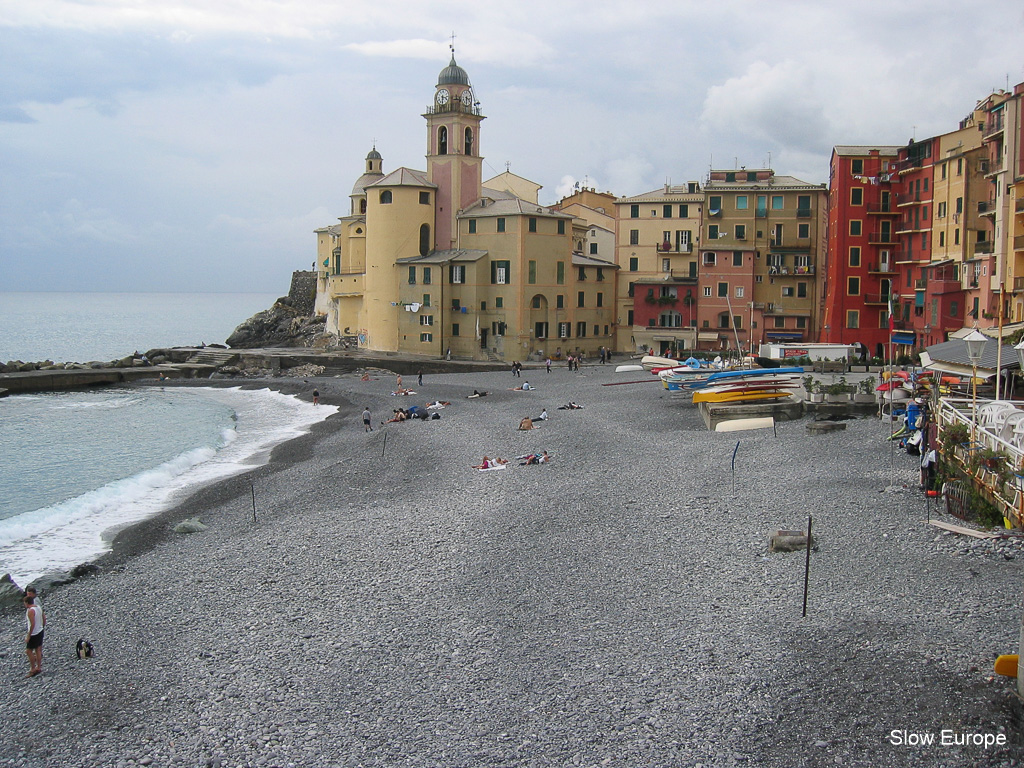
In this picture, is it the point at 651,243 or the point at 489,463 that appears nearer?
the point at 489,463

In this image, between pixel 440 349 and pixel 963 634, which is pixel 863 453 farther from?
pixel 440 349

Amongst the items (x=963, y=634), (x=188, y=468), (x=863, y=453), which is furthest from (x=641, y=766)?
(x=188, y=468)

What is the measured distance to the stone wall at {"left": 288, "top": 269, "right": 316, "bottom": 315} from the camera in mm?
85625

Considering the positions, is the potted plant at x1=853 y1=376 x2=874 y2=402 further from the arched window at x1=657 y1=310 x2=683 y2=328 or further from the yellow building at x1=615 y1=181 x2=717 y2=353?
the yellow building at x1=615 y1=181 x2=717 y2=353

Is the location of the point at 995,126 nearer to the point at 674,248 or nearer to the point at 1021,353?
the point at 1021,353

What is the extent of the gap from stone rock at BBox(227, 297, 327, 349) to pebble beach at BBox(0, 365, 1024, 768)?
5409cm

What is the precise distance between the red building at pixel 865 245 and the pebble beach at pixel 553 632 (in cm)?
2791

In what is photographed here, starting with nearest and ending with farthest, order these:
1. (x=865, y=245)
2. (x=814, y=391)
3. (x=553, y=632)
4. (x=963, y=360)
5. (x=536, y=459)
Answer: (x=553, y=632)
(x=963, y=360)
(x=536, y=459)
(x=814, y=391)
(x=865, y=245)

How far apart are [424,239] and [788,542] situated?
155 feet

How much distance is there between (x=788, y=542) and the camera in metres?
15.2

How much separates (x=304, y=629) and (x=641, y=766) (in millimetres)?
6342

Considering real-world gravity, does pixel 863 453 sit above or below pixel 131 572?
above

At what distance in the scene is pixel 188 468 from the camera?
3066 cm

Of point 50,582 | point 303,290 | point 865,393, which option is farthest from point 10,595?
point 303,290
